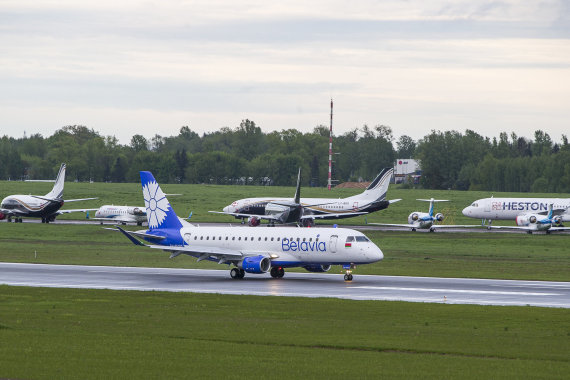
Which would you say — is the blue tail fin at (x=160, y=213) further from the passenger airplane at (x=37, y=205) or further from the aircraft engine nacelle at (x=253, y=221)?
the passenger airplane at (x=37, y=205)

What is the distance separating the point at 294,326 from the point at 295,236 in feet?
71.8

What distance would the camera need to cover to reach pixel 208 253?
55312 mm

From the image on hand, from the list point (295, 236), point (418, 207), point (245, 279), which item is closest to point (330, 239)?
point (295, 236)

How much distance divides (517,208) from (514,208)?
1.72 ft

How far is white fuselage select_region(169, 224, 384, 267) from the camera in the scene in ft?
173

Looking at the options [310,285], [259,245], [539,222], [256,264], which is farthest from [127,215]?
[310,285]

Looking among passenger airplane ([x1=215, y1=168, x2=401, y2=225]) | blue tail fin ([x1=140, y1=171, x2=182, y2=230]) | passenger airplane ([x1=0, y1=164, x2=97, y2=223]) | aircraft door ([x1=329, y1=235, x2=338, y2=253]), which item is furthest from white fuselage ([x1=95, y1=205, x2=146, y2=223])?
aircraft door ([x1=329, y1=235, x2=338, y2=253])

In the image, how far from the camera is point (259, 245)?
56.3 m

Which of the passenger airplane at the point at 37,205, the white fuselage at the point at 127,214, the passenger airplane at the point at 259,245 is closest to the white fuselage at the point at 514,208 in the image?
the white fuselage at the point at 127,214

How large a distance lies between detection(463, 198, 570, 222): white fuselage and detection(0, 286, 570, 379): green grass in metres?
81.7

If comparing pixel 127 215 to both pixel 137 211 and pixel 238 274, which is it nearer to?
pixel 137 211

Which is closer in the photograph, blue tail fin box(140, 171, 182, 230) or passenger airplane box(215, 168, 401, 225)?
blue tail fin box(140, 171, 182, 230)

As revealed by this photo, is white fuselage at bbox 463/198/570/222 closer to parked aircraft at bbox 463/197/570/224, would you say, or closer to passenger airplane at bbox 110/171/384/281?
parked aircraft at bbox 463/197/570/224

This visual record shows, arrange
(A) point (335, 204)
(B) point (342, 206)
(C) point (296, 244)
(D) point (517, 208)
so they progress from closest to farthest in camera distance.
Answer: (C) point (296, 244) < (D) point (517, 208) < (B) point (342, 206) < (A) point (335, 204)
